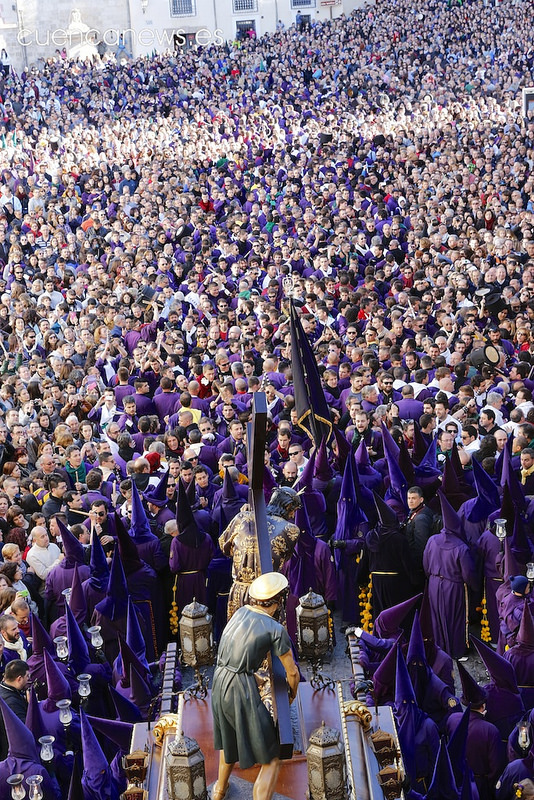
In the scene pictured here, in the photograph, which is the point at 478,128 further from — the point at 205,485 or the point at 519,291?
the point at 205,485

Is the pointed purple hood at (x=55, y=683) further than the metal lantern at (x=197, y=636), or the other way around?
the pointed purple hood at (x=55, y=683)

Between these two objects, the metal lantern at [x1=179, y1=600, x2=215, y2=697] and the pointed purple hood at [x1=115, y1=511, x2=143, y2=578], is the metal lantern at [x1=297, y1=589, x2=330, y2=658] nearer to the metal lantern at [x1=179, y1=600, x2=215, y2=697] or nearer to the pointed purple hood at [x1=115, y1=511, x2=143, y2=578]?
the metal lantern at [x1=179, y1=600, x2=215, y2=697]

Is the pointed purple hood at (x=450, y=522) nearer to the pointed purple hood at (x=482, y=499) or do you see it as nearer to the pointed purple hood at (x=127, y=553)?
the pointed purple hood at (x=482, y=499)

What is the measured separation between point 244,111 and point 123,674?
2500 centimetres

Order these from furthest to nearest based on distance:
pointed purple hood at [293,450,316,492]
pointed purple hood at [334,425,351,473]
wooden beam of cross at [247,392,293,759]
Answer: pointed purple hood at [334,425,351,473]
pointed purple hood at [293,450,316,492]
wooden beam of cross at [247,392,293,759]

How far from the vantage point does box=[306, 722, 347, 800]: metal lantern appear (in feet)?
18.5

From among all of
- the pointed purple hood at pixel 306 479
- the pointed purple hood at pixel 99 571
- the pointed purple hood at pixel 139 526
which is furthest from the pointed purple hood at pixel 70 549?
the pointed purple hood at pixel 306 479

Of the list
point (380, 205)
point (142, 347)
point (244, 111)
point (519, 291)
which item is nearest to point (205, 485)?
point (142, 347)

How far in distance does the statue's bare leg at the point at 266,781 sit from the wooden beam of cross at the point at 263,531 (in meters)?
0.11

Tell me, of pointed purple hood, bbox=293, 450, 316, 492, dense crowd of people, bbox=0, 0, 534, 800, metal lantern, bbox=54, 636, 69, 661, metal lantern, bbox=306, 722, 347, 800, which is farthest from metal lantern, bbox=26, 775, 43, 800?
pointed purple hood, bbox=293, 450, 316, 492

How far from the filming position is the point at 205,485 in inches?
412

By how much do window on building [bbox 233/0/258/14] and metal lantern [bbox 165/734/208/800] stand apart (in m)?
45.2

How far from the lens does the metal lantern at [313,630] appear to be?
6605mm

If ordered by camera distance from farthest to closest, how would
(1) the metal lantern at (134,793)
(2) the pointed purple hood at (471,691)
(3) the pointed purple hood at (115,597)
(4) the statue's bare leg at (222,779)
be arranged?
(3) the pointed purple hood at (115,597) < (2) the pointed purple hood at (471,691) < (1) the metal lantern at (134,793) < (4) the statue's bare leg at (222,779)
